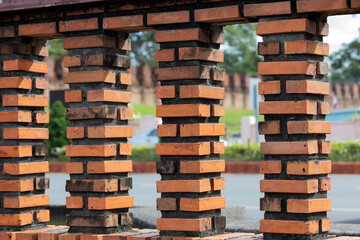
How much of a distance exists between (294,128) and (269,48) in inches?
22.4

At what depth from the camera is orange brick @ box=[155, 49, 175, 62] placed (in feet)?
19.6

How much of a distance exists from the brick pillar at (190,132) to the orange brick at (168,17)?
2.9 inches

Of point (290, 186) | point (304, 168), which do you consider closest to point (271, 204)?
point (290, 186)

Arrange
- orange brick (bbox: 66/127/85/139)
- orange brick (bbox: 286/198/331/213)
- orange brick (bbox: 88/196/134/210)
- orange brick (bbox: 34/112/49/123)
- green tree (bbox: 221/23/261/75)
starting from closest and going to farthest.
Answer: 1. orange brick (bbox: 286/198/331/213)
2. orange brick (bbox: 88/196/134/210)
3. orange brick (bbox: 66/127/85/139)
4. orange brick (bbox: 34/112/49/123)
5. green tree (bbox: 221/23/261/75)

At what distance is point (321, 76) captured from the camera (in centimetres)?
569

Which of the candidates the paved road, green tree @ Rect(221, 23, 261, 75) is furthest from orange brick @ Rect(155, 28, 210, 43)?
green tree @ Rect(221, 23, 261, 75)

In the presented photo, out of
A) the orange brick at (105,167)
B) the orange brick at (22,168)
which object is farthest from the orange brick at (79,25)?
the orange brick at (22,168)

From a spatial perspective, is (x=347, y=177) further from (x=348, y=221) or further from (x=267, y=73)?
(x=267, y=73)

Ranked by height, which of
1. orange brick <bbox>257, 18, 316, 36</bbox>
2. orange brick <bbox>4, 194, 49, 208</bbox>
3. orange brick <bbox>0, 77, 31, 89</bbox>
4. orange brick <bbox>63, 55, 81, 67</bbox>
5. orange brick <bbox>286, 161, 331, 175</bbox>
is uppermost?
orange brick <bbox>257, 18, 316, 36</bbox>

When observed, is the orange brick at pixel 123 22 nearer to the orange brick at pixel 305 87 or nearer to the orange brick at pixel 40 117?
the orange brick at pixel 40 117

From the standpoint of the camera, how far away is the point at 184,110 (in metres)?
5.90

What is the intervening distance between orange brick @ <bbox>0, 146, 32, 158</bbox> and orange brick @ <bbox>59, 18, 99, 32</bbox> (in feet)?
3.46

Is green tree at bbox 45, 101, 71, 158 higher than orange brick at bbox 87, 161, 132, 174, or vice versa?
green tree at bbox 45, 101, 71, 158

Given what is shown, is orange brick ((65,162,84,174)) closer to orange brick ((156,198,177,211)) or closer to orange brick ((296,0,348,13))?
orange brick ((156,198,177,211))
